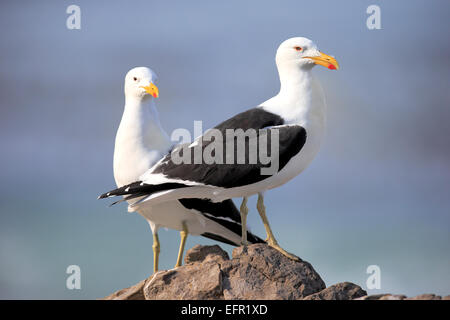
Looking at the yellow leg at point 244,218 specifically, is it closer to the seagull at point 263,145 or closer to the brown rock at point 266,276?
the seagull at point 263,145

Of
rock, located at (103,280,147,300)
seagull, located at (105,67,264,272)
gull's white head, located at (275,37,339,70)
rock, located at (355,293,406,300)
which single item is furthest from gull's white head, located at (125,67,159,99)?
rock, located at (355,293,406,300)

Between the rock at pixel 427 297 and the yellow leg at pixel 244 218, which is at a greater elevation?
the yellow leg at pixel 244 218

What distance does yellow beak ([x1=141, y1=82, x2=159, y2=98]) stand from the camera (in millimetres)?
8312

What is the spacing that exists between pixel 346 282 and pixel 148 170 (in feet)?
7.72

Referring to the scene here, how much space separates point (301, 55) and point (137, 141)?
2.17 metres

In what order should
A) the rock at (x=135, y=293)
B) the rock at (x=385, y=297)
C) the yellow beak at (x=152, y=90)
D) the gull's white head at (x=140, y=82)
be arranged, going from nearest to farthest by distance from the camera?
the rock at (x=385, y=297) → the rock at (x=135, y=293) → the yellow beak at (x=152, y=90) → the gull's white head at (x=140, y=82)

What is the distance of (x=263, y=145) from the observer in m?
7.27

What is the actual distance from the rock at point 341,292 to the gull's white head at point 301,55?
88.5 inches

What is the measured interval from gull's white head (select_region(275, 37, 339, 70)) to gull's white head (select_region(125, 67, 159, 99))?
1.62m

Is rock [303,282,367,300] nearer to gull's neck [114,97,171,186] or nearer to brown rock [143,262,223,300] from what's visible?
brown rock [143,262,223,300]

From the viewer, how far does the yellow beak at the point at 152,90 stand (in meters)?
8.31

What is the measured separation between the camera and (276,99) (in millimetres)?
7688

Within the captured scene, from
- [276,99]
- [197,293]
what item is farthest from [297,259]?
[276,99]

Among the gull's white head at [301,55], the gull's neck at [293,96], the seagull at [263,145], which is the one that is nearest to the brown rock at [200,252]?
the seagull at [263,145]
